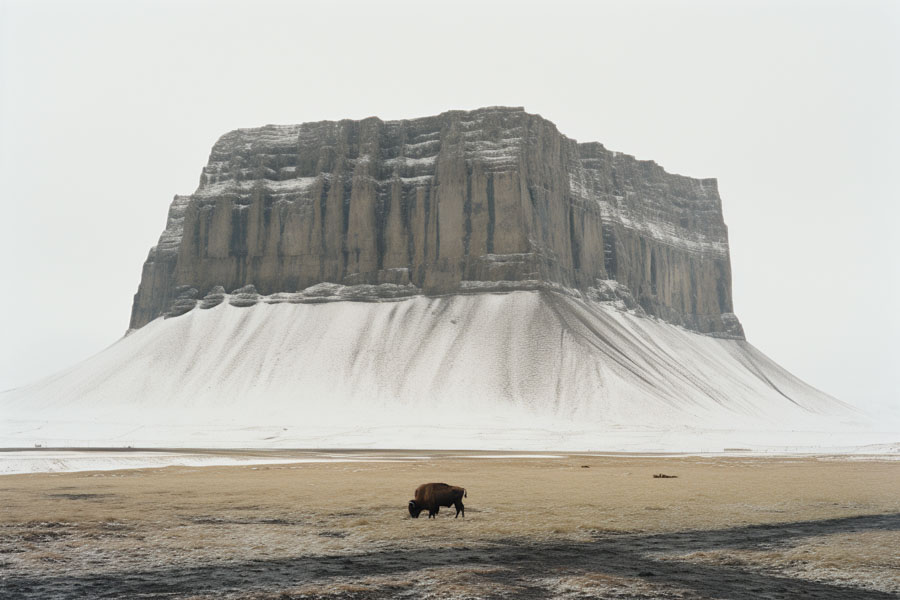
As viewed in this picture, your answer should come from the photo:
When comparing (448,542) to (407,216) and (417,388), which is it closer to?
(417,388)

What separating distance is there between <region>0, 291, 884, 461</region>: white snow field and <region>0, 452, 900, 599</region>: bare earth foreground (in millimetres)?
60146

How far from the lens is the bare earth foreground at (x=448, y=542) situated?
1372cm

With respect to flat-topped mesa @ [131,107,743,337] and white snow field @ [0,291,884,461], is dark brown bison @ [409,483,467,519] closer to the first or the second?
white snow field @ [0,291,884,461]

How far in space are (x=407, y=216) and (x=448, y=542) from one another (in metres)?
136

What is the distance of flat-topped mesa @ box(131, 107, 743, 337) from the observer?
144125 millimetres

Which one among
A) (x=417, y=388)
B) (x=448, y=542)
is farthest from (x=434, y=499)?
(x=417, y=388)

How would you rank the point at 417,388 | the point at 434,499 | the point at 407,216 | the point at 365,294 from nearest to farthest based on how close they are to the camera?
the point at 434,499, the point at 417,388, the point at 365,294, the point at 407,216

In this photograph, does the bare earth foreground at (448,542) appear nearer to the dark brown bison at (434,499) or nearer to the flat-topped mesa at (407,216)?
the dark brown bison at (434,499)

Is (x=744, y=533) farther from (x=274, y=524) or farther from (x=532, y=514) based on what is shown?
(x=274, y=524)

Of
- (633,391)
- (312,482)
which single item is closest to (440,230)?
A: (633,391)

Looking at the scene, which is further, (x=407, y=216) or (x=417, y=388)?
(x=407, y=216)

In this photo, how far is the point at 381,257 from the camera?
499 feet

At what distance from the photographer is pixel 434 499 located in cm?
2216

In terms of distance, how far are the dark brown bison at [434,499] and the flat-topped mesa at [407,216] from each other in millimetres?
114824
